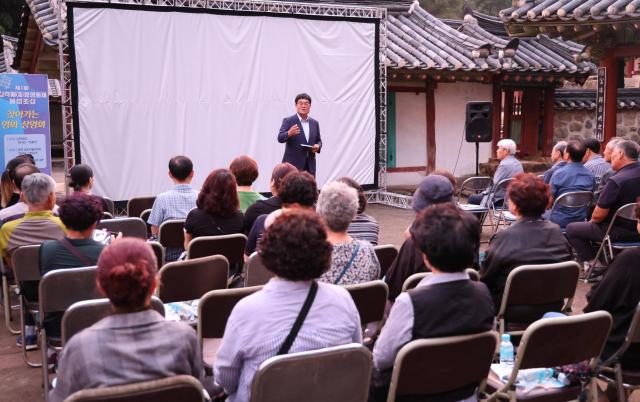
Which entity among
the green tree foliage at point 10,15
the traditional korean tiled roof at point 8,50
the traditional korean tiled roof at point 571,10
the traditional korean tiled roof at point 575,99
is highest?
the green tree foliage at point 10,15

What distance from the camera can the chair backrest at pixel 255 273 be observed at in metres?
3.43

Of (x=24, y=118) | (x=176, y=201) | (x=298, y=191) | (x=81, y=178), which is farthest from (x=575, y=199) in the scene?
(x=24, y=118)

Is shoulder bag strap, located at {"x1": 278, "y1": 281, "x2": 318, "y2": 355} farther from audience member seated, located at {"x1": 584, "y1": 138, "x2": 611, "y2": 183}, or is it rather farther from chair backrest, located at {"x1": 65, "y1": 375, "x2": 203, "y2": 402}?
audience member seated, located at {"x1": 584, "y1": 138, "x2": 611, "y2": 183}

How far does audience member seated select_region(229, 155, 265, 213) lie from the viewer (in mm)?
4691

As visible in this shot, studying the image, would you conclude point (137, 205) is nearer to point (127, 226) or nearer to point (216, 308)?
point (127, 226)

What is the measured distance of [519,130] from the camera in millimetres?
14234

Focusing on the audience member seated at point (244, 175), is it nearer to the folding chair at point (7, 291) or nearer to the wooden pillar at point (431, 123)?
the folding chair at point (7, 291)

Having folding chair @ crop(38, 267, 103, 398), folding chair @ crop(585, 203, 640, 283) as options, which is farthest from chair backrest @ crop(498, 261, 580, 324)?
folding chair @ crop(585, 203, 640, 283)

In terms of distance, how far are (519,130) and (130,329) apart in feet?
43.5

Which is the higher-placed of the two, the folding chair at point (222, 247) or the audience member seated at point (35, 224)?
the audience member seated at point (35, 224)

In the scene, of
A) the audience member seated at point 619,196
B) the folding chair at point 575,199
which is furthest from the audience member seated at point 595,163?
the audience member seated at point 619,196

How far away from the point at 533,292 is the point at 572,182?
3083mm

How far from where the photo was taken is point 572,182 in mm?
5988

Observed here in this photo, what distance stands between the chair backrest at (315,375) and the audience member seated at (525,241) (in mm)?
1458
